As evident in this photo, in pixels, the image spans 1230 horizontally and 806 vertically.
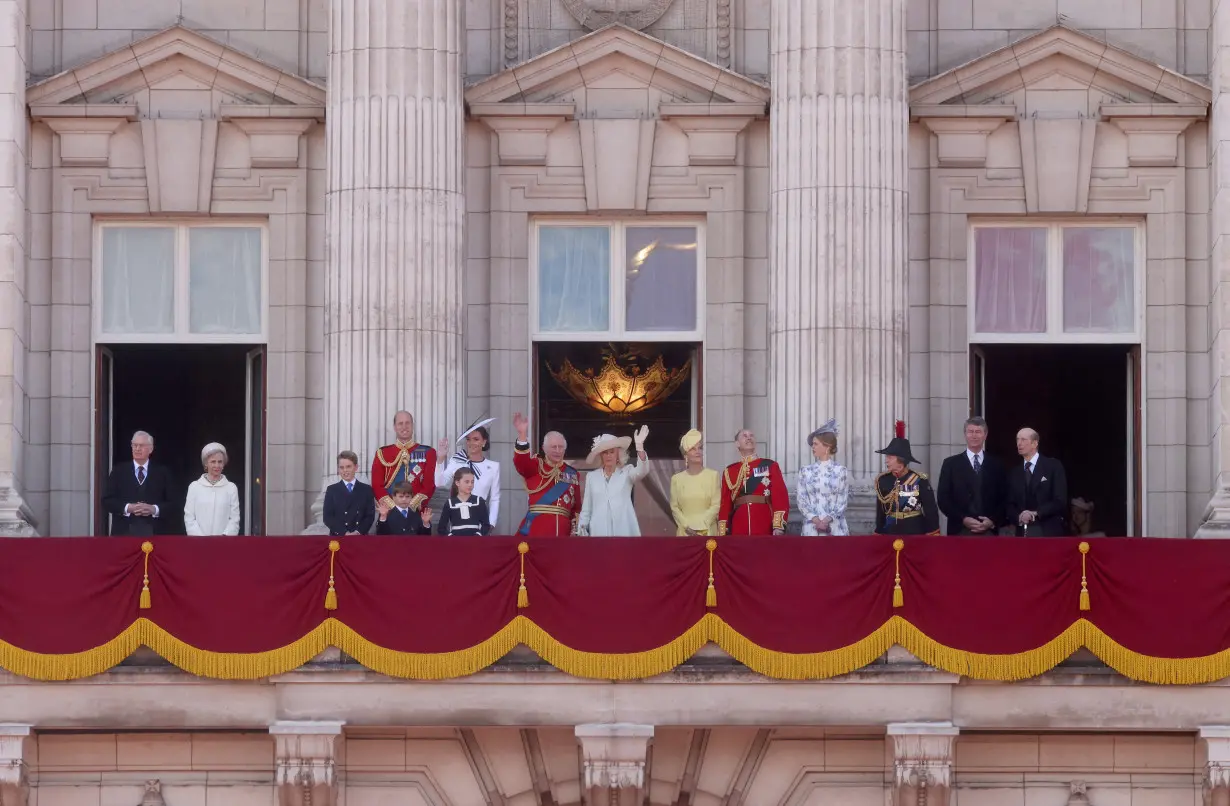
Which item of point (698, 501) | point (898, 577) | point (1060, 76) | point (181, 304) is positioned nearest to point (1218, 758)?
point (898, 577)

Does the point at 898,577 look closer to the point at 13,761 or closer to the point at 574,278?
the point at 574,278

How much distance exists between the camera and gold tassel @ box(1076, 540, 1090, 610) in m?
33.0

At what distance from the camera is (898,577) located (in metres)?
33.1

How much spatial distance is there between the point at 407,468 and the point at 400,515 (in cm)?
98

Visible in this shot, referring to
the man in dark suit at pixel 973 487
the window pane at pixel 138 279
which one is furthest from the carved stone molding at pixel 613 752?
the window pane at pixel 138 279

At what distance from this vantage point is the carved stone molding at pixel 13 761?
33.1 m

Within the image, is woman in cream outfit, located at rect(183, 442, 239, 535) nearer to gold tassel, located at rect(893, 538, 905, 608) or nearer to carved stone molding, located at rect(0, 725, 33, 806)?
carved stone molding, located at rect(0, 725, 33, 806)

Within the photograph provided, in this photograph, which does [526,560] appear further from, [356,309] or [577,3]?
[577,3]

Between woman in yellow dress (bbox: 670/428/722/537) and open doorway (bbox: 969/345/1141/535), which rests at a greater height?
open doorway (bbox: 969/345/1141/535)

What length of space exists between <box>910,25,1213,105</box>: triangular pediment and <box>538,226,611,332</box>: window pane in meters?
4.30

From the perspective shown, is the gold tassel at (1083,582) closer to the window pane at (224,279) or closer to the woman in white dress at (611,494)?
the woman in white dress at (611,494)

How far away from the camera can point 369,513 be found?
34.5 meters

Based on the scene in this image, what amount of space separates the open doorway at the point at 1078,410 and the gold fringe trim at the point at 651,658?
5.23 m

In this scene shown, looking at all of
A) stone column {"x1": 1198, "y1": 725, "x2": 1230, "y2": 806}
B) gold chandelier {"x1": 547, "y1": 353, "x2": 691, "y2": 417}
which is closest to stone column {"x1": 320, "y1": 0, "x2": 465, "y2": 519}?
gold chandelier {"x1": 547, "y1": 353, "x2": 691, "y2": 417}
